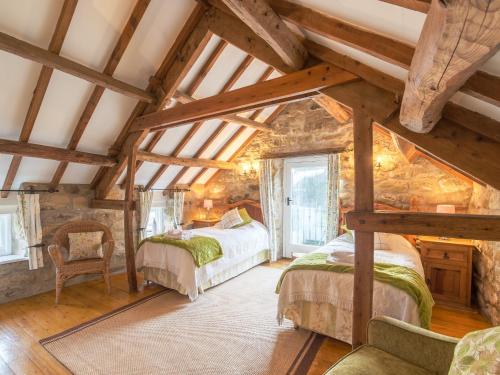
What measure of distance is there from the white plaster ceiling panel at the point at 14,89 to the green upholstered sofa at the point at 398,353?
3.66 metres

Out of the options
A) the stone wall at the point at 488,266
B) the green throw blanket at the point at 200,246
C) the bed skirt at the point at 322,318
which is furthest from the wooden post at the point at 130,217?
the stone wall at the point at 488,266

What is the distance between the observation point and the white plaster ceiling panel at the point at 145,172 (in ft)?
15.3

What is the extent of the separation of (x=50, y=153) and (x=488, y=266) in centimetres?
536

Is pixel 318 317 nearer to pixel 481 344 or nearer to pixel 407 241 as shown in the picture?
pixel 481 344

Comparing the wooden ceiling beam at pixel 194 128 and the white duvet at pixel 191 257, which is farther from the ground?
the wooden ceiling beam at pixel 194 128

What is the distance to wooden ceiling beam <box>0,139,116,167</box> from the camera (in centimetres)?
290

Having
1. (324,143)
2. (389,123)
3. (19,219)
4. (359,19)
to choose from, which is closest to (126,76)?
(19,219)

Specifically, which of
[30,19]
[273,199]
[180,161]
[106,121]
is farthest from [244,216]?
[30,19]

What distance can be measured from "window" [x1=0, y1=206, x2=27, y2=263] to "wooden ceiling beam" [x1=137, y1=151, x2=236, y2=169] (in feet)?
6.25

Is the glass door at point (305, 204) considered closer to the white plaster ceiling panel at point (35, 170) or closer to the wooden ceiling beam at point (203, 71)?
the wooden ceiling beam at point (203, 71)

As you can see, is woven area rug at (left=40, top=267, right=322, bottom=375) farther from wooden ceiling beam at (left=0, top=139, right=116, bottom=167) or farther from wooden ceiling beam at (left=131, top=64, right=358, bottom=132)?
wooden ceiling beam at (left=131, top=64, right=358, bottom=132)

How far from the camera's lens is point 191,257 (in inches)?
133

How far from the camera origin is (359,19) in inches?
57.6

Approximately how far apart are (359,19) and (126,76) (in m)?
2.80
